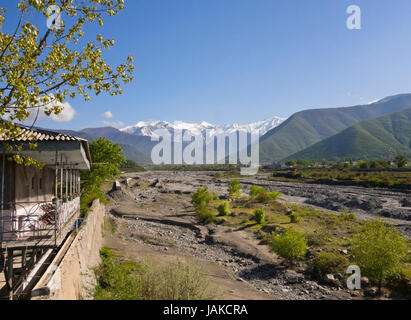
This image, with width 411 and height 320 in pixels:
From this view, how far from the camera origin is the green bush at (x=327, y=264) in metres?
17.4

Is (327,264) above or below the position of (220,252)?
above

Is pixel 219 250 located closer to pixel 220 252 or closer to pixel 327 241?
pixel 220 252

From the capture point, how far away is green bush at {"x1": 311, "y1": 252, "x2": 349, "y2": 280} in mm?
17438

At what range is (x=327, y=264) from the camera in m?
17.9

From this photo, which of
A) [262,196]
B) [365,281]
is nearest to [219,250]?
[365,281]

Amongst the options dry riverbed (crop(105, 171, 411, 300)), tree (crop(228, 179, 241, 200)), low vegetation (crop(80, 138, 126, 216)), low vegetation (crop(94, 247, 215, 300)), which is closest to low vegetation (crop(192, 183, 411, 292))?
dry riverbed (crop(105, 171, 411, 300))

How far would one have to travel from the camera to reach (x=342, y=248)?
70.7 ft

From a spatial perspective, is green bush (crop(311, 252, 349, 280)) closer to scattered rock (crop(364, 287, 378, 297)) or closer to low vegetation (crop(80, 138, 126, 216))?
scattered rock (crop(364, 287, 378, 297))

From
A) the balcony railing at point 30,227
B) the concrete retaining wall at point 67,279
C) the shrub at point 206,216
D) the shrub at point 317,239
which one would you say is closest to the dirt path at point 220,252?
the shrub at point 206,216

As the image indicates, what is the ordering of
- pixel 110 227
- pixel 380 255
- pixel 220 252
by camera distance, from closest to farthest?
pixel 380 255
pixel 220 252
pixel 110 227
